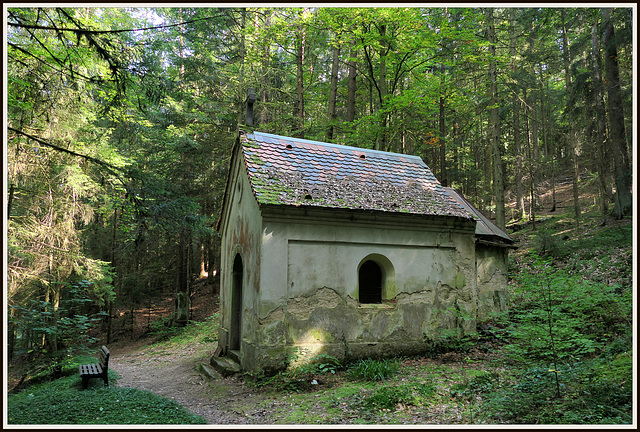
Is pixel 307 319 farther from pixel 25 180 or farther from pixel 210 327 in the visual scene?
pixel 25 180

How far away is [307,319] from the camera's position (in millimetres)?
8375

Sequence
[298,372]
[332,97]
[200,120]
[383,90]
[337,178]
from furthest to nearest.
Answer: [200,120] → [332,97] → [383,90] → [337,178] → [298,372]

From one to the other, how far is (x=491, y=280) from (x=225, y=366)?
7761 mm

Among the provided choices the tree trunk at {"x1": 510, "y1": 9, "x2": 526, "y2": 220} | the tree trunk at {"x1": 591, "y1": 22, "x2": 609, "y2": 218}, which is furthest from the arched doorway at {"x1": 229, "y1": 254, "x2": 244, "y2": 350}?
the tree trunk at {"x1": 510, "y1": 9, "x2": 526, "y2": 220}

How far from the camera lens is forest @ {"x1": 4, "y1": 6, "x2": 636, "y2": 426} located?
1033 cm

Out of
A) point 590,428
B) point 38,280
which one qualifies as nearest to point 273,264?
point 590,428

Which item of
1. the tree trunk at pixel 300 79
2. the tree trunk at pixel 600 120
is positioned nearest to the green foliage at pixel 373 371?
the tree trunk at pixel 300 79

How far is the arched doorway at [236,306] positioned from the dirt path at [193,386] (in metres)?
1.18

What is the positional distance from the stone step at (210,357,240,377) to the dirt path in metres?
0.18

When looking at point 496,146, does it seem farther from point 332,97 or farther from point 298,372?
point 298,372

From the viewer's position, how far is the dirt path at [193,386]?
6.39m

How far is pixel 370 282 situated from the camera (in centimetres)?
953

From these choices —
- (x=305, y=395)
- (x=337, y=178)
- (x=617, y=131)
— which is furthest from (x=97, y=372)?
(x=617, y=131)

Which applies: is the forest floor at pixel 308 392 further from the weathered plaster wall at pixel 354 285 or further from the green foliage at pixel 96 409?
the weathered plaster wall at pixel 354 285
